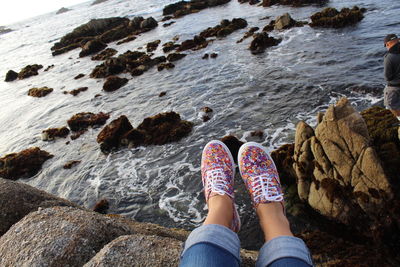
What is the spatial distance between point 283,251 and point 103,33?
42.7m

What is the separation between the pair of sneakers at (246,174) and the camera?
405 cm

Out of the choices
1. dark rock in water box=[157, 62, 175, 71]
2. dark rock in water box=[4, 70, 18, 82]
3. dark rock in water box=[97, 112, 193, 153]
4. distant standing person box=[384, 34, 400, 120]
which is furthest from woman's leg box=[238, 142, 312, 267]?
dark rock in water box=[4, 70, 18, 82]

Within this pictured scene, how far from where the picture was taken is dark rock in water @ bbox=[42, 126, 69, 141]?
11.9 meters

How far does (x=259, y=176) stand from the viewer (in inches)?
175

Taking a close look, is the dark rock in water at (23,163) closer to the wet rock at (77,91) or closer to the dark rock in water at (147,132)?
the dark rock in water at (147,132)

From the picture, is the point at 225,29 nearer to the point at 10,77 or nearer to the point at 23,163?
the point at 23,163

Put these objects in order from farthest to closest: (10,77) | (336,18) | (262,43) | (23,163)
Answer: (10,77), (336,18), (262,43), (23,163)

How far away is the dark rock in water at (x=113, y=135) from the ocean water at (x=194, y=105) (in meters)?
0.42

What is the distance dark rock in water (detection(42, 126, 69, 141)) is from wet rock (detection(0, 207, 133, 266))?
30.2ft

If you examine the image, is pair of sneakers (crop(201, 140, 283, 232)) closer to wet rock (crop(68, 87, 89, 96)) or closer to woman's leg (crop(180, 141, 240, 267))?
woman's leg (crop(180, 141, 240, 267))

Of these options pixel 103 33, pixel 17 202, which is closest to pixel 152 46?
pixel 103 33

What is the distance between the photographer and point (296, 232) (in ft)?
16.2

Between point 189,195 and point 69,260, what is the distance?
160 inches

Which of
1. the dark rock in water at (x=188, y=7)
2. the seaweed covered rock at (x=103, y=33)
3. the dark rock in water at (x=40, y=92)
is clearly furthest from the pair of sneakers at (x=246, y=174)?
the dark rock in water at (x=188, y=7)
